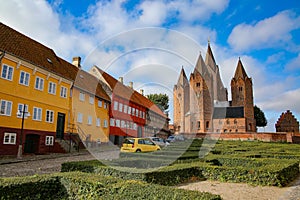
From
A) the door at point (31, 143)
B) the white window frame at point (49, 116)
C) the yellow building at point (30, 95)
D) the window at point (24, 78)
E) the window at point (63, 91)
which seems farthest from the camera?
the window at point (63, 91)

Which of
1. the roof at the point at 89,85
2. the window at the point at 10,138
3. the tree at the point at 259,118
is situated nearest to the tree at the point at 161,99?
the roof at the point at 89,85

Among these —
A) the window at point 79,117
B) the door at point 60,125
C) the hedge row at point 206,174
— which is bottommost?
the hedge row at point 206,174

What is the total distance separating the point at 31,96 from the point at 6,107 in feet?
9.60

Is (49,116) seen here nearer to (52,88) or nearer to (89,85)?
(52,88)

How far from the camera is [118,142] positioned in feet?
132

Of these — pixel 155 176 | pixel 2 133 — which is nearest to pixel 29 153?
pixel 2 133

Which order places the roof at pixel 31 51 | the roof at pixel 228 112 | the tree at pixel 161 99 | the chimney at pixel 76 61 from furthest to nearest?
the roof at pixel 228 112 < the tree at pixel 161 99 < the chimney at pixel 76 61 < the roof at pixel 31 51

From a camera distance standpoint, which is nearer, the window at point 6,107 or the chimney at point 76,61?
the window at point 6,107

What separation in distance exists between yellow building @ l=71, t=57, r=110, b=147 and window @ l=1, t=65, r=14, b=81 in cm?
880

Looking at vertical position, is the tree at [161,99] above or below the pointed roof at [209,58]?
below

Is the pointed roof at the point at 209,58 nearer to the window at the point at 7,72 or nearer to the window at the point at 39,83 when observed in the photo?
the window at the point at 39,83

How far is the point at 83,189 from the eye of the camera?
7.09 m

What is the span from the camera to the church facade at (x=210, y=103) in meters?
89.6

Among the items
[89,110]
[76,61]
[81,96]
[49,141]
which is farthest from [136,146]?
[76,61]
